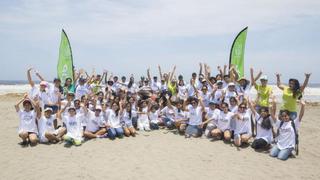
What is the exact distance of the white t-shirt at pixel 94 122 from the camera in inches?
395

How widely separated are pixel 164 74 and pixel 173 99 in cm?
155

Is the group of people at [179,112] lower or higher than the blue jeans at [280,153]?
higher

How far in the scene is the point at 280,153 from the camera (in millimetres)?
8430

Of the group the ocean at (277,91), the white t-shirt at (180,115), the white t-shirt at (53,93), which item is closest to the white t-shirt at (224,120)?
the white t-shirt at (180,115)

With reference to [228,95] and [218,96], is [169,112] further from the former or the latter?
[228,95]

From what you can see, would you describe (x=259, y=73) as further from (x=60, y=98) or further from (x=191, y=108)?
(x=60, y=98)

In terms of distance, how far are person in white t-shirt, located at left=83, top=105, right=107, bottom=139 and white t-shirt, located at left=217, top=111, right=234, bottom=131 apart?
3.30 m

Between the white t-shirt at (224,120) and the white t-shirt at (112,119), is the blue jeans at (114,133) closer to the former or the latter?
the white t-shirt at (112,119)

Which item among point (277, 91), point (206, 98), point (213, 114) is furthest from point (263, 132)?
point (277, 91)

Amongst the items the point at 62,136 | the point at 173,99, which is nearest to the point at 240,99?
the point at 173,99

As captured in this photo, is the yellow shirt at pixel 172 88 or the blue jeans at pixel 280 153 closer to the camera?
the blue jeans at pixel 280 153

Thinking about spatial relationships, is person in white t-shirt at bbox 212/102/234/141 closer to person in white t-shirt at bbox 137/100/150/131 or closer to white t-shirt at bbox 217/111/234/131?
white t-shirt at bbox 217/111/234/131

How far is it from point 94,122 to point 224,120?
12.2 ft

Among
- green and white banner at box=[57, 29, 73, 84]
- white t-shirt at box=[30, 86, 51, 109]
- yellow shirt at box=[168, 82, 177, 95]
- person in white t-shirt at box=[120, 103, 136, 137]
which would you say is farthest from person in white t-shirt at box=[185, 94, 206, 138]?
green and white banner at box=[57, 29, 73, 84]
